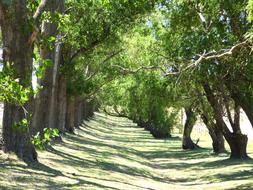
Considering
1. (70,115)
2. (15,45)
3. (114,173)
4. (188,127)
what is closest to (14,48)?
(15,45)

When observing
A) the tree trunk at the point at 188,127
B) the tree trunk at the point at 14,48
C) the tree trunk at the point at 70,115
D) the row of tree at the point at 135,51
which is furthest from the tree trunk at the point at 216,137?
the tree trunk at the point at 14,48

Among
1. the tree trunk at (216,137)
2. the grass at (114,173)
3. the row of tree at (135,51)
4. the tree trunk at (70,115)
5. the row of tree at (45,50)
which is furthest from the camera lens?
the tree trunk at (70,115)

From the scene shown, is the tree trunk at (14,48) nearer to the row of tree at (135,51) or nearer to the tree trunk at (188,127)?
the row of tree at (135,51)

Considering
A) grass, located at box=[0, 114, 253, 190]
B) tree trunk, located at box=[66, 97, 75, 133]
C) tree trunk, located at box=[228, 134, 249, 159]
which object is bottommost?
grass, located at box=[0, 114, 253, 190]

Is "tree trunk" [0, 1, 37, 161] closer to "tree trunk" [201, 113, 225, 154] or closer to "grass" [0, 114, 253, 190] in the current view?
"grass" [0, 114, 253, 190]

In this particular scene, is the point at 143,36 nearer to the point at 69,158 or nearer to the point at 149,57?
the point at 149,57

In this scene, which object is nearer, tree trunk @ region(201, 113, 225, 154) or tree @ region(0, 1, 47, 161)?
tree @ region(0, 1, 47, 161)

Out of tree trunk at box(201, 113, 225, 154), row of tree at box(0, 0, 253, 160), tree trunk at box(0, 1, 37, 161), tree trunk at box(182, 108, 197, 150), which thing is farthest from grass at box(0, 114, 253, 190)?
tree trunk at box(182, 108, 197, 150)

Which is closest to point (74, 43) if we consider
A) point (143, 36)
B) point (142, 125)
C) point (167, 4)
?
point (143, 36)

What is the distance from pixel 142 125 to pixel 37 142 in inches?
2251

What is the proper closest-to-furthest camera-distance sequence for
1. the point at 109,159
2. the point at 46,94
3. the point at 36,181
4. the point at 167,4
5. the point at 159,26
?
the point at 36,181, the point at 167,4, the point at 159,26, the point at 46,94, the point at 109,159

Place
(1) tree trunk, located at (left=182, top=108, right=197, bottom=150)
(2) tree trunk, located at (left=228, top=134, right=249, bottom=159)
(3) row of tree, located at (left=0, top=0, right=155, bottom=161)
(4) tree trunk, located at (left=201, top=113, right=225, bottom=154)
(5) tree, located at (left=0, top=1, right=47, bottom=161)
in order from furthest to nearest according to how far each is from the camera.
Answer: (1) tree trunk, located at (left=182, top=108, right=197, bottom=150) → (4) tree trunk, located at (left=201, top=113, right=225, bottom=154) → (2) tree trunk, located at (left=228, top=134, right=249, bottom=159) → (5) tree, located at (left=0, top=1, right=47, bottom=161) → (3) row of tree, located at (left=0, top=0, right=155, bottom=161)

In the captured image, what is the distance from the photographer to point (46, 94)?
2120cm

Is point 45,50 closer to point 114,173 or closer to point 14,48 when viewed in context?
point 14,48
